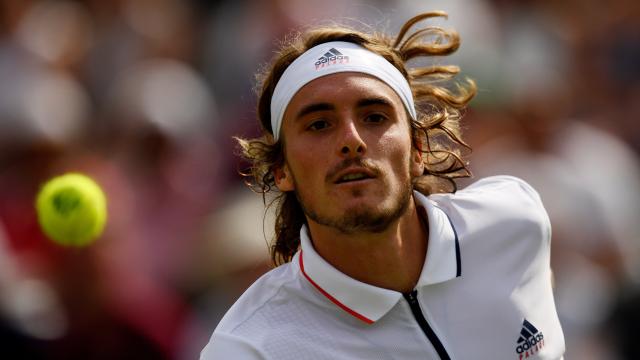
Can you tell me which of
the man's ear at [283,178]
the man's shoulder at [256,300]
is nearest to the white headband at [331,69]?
the man's ear at [283,178]

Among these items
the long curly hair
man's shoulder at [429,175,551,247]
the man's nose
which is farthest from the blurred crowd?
the man's nose

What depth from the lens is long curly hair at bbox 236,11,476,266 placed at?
3891 mm

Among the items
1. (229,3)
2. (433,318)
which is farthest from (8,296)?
(229,3)

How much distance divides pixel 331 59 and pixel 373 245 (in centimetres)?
58

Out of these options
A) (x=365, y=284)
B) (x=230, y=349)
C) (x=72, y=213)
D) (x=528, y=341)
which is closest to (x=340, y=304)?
(x=365, y=284)

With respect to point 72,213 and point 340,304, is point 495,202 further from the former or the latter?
point 72,213

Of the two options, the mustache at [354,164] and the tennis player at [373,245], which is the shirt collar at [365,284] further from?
the mustache at [354,164]

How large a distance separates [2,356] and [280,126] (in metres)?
1.88

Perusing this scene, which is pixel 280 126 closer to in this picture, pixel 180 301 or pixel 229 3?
pixel 180 301

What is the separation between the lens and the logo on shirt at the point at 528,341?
3.50 m

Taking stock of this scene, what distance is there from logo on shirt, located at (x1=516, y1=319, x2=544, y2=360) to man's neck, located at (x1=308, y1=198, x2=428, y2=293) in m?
0.35

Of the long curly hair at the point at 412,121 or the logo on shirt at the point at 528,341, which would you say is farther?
the long curly hair at the point at 412,121

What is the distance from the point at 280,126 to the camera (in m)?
3.78

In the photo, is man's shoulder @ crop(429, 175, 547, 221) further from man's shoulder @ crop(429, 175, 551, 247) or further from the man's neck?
the man's neck
